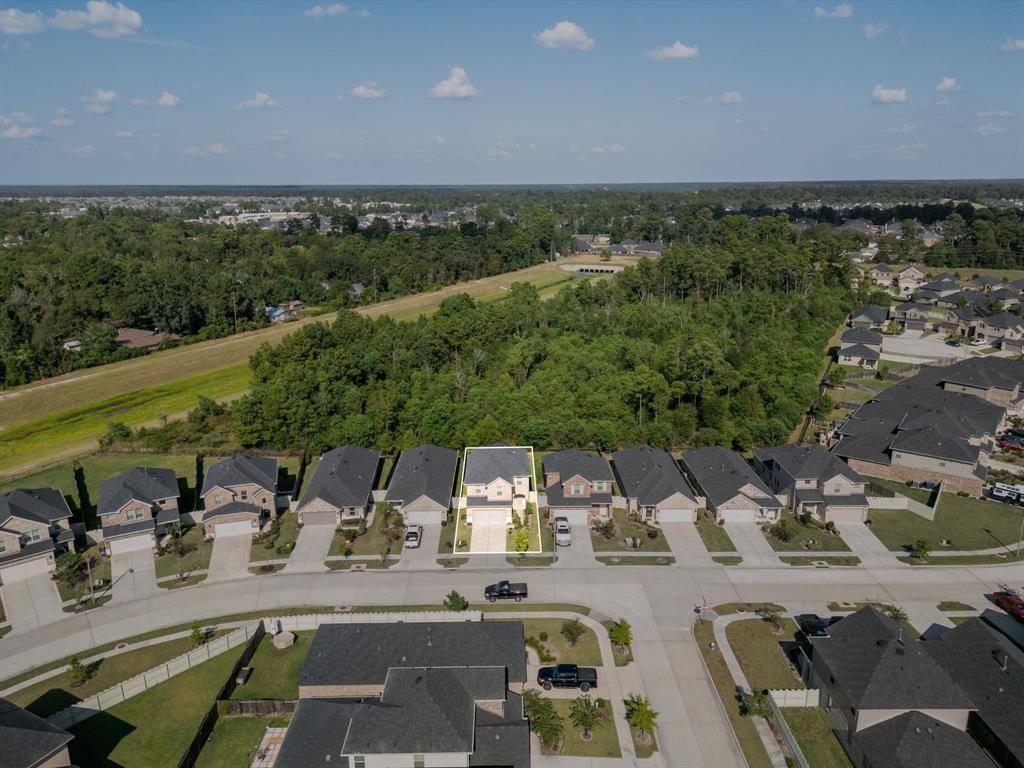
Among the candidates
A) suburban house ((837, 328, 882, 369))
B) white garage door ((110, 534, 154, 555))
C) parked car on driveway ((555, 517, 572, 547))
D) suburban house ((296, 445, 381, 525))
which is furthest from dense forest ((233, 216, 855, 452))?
white garage door ((110, 534, 154, 555))

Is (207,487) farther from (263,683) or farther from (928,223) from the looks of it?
(928,223)

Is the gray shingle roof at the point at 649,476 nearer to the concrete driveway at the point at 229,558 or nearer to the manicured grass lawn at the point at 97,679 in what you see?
the concrete driveway at the point at 229,558

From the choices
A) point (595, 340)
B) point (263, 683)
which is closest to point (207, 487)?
point (263, 683)

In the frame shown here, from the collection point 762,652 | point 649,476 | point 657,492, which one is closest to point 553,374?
point 649,476

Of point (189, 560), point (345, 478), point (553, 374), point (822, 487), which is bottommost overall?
point (189, 560)

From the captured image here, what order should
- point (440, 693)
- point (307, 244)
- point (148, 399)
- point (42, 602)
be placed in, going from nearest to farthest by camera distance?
point (440, 693), point (42, 602), point (148, 399), point (307, 244)

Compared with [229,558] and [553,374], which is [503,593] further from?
[553,374]

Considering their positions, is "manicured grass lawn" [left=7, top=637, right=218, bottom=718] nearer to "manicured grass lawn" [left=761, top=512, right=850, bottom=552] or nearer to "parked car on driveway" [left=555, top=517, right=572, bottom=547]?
"parked car on driveway" [left=555, top=517, right=572, bottom=547]
